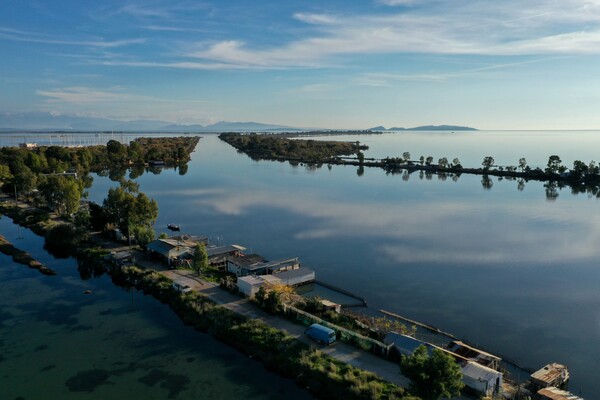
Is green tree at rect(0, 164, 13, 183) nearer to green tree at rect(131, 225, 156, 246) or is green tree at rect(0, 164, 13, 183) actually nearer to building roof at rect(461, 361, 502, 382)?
green tree at rect(131, 225, 156, 246)

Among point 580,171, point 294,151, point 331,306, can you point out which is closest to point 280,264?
point 331,306

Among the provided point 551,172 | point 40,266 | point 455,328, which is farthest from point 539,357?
point 551,172

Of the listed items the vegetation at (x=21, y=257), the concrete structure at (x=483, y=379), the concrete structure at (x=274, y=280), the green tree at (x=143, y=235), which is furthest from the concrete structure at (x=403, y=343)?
the vegetation at (x=21, y=257)

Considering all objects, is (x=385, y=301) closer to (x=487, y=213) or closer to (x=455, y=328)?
(x=455, y=328)

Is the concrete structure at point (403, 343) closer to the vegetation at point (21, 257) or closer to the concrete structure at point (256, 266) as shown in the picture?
the concrete structure at point (256, 266)

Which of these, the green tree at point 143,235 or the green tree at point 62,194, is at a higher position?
the green tree at point 62,194
